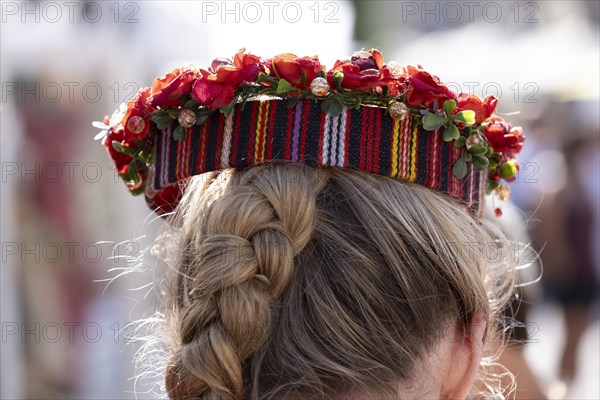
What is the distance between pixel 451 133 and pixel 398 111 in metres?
0.10

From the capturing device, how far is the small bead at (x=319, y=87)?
1107 mm

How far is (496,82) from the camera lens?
6953mm

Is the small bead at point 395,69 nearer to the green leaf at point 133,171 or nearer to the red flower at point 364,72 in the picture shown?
the red flower at point 364,72

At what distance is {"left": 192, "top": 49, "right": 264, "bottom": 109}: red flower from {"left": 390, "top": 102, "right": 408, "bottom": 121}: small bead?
0.69ft

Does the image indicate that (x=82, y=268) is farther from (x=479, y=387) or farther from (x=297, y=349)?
(x=297, y=349)

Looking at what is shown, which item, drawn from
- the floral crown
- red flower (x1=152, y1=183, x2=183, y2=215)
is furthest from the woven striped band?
red flower (x1=152, y1=183, x2=183, y2=215)

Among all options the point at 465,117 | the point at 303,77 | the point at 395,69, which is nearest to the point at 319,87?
the point at 303,77

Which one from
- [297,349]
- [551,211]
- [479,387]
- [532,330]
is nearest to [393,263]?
[297,349]

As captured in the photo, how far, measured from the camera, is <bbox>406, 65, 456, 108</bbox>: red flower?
45.1 inches

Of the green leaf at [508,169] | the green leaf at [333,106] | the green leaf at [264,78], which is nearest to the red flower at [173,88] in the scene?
the green leaf at [264,78]

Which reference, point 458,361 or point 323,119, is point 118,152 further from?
point 458,361

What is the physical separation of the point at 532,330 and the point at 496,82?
15.0 ft

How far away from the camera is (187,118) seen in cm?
118

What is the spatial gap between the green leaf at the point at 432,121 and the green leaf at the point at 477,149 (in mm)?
82
